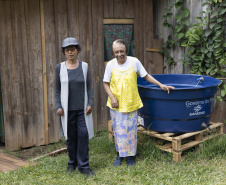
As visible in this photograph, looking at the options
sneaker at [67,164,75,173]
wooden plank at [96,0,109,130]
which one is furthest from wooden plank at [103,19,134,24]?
sneaker at [67,164,75,173]

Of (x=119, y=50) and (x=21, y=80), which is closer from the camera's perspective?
(x=119, y=50)

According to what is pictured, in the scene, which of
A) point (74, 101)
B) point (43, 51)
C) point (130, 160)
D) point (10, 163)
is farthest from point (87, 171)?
point (43, 51)

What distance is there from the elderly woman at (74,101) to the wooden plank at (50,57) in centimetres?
135

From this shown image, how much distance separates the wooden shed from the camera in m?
4.17

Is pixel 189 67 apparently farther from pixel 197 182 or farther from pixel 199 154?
pixel 197 182

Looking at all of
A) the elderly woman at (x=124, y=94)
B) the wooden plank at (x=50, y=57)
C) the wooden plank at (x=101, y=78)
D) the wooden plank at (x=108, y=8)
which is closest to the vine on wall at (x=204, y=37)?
the wooden plank at (x=108, y=8)

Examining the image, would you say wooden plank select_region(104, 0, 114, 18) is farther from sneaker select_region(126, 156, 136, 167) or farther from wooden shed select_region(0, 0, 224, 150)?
sneaker select_region(126, 156, 136, 167)

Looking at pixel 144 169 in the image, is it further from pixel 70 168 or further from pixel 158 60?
pixel 158 60

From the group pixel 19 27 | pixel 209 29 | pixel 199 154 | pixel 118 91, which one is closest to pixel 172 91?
pixel 118 91

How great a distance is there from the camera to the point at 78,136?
323 cm

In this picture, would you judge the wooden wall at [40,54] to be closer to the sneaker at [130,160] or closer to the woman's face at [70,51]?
the woman's face at [70,51]

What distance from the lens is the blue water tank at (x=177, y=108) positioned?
11.5 feet

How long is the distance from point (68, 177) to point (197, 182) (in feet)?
4.79

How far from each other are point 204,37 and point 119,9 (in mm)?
1579
